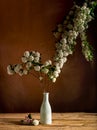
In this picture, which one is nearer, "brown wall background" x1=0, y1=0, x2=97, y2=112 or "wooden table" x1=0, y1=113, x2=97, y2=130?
"wooden table" x1=0, y1=113, x2=97, y2=130

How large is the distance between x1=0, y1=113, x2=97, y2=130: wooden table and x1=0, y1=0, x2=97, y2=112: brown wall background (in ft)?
0.62

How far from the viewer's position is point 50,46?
2613mm

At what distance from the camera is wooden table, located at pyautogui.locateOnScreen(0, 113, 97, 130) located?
2027mm

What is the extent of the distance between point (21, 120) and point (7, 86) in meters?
0.53

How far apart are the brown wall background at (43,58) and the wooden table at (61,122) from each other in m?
0.19

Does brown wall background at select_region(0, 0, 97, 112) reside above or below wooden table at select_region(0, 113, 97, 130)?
above

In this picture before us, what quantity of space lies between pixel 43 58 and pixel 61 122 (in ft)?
2.29

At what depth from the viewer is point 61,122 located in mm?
2172

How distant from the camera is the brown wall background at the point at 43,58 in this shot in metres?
2.59

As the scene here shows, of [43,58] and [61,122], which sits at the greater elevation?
[43,58]

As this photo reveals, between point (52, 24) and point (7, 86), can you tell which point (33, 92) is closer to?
point (7, 86)

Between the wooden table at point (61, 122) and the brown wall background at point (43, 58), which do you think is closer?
the wooden table at point (61, 122)

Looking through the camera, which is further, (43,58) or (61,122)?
(43,58)

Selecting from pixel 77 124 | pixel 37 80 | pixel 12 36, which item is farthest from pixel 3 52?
pixel 77 124
